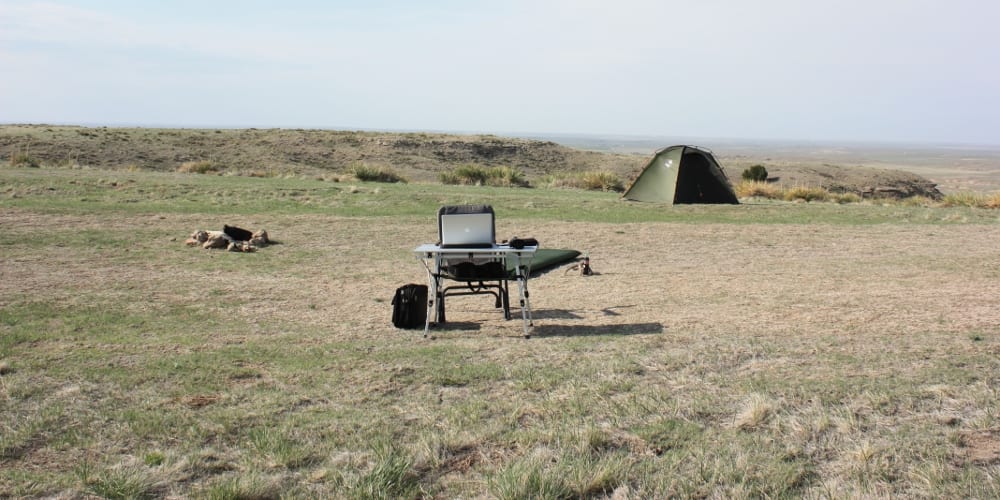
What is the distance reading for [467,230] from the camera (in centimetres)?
872

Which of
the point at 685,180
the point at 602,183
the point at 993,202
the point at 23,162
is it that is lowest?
the point at 602,183

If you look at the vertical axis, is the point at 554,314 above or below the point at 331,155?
above

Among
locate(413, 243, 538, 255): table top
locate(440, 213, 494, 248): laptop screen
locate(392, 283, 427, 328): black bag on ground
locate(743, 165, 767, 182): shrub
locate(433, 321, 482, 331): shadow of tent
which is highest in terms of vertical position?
locate(440, 213, 494, 248): laptop screen

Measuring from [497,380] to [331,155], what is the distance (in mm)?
42195

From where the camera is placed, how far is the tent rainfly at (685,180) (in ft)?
74.2

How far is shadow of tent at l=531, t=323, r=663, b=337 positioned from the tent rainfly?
1419 centimetres

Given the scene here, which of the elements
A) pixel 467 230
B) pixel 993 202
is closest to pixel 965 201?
pixel 993 202

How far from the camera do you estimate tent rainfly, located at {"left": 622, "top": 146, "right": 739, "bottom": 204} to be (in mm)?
22625

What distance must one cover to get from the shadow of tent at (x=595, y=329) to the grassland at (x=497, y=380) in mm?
56

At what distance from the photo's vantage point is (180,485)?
4637 millimetres

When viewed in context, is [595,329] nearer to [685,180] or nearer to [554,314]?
[554,314]

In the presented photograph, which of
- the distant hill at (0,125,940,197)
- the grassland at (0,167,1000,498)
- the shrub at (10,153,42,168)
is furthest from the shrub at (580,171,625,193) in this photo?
the shrub at (10,153,42,168)

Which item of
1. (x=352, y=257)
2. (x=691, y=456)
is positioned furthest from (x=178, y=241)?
(x=691, y=456)

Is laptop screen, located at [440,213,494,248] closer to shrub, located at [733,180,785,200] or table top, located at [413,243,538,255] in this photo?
table top, located at [413,243,538,255]
